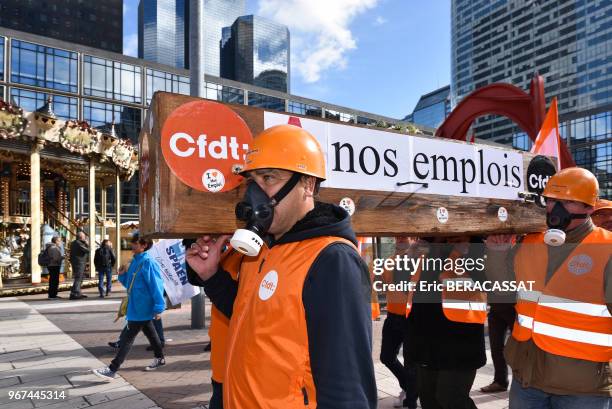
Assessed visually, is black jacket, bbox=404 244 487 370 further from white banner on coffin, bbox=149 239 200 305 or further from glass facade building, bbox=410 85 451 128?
glass facade building, bbox=410 85 451 128

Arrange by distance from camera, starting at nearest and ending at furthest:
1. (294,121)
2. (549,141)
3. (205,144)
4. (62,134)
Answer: (205,144)
(294,121)
(549,141)
(62,134)

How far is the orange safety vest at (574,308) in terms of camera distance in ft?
8.46

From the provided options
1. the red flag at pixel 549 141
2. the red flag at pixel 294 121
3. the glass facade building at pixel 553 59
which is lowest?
the red flag at pixel 294 121

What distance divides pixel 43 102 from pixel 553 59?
10327cm

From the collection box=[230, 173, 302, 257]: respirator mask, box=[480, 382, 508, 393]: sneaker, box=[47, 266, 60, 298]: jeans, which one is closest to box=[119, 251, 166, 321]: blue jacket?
box=[480, 382, 508, 393]: sneaker

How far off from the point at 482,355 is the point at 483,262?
71 cm

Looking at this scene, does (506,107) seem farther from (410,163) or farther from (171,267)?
(171,267)

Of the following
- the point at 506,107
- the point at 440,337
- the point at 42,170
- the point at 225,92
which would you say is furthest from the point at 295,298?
the point at 225,92

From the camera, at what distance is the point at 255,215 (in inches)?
66.4

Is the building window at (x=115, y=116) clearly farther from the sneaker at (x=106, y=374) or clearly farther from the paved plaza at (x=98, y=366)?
the sneaker at (x=106, y=374)

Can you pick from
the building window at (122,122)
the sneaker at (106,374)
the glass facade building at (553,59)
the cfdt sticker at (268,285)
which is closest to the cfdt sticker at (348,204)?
the cfdt sticker at (268,285)

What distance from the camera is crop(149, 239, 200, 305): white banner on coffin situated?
24.7 feet

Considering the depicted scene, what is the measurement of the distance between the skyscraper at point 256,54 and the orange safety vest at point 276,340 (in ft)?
492

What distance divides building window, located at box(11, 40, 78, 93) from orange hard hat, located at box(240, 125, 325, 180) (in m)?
45.7
